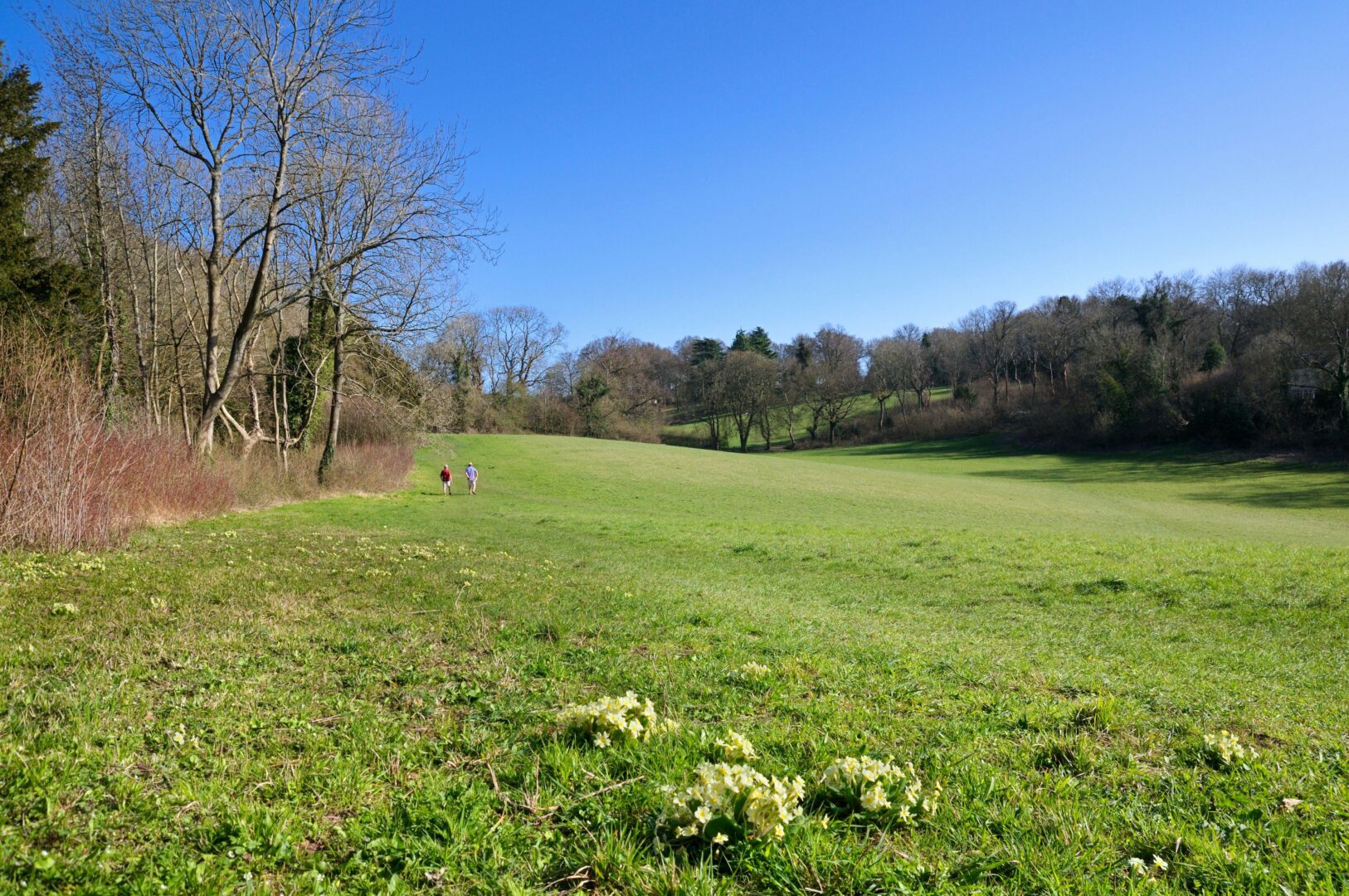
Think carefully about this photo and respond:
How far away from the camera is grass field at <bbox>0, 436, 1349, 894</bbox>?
2758 mm

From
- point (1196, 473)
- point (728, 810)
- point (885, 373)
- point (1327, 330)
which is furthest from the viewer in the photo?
point (885, 373)

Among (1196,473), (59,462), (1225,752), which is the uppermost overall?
(59,462)

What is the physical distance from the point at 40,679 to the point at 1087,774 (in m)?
6.26

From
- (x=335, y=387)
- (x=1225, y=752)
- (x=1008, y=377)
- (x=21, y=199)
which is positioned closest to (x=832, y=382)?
(x=1008, y=377)

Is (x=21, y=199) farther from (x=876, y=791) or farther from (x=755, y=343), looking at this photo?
(x=755, y=343)

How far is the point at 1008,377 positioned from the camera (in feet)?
309

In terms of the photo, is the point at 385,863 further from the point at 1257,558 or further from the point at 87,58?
the point at 87,58

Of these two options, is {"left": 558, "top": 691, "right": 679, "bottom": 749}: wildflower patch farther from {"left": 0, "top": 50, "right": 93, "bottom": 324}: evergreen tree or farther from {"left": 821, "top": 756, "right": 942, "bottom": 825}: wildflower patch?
{"left": 0, "top": 50, "right": 93, "bottom": 324}: evergreen tree

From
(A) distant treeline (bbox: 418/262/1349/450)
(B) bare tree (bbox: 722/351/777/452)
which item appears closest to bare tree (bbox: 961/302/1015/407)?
(A) distant treeline (bbox: 418/262/1349/450)

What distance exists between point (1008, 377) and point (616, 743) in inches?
4023

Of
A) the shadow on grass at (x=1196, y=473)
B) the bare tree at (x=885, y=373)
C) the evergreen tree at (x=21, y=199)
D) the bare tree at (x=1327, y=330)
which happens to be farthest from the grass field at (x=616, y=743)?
the bare tree at (x=885, y=373)

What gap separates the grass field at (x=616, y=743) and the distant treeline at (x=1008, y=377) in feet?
121

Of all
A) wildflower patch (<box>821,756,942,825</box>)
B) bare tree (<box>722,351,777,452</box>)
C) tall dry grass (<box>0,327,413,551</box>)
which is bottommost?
wildflower patch (<box>821,756,942,825</box>)

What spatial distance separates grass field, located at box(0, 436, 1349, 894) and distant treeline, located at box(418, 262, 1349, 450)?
36858 millimetres
